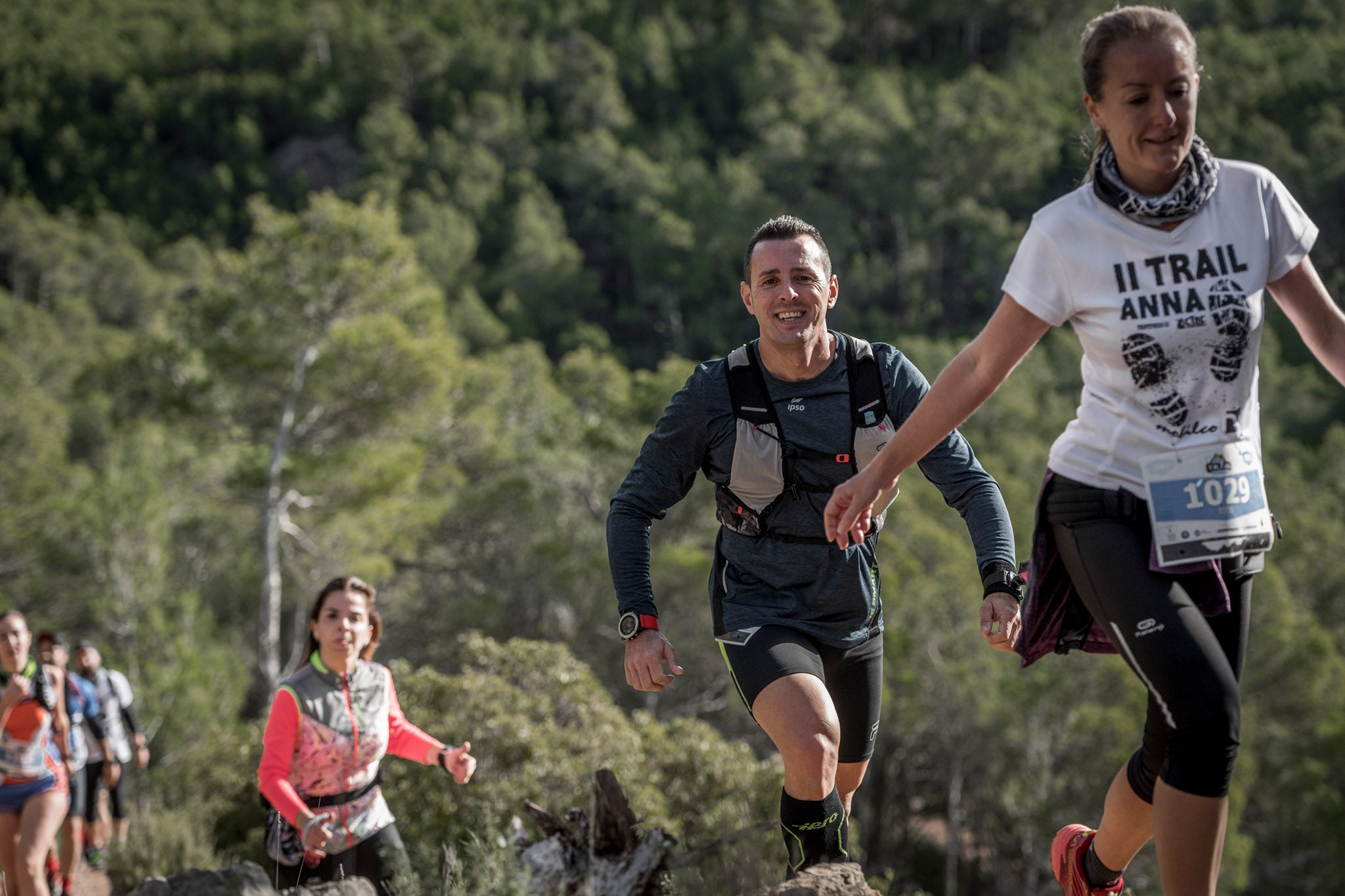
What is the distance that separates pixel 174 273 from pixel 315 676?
7009 centimetres

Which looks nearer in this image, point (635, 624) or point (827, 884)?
point (827, 884)

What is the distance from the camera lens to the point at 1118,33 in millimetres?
1991

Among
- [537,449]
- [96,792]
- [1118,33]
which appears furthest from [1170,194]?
[537,449]

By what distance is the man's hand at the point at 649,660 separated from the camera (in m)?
2.66

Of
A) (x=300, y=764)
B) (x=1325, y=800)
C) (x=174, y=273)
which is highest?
(x=174, y=273)

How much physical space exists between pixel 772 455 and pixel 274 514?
62.4 ft

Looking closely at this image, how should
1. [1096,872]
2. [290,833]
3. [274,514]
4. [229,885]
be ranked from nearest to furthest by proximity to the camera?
[1096,872] → [229,885] → [290,833] → [274,514]

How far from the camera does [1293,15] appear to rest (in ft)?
292

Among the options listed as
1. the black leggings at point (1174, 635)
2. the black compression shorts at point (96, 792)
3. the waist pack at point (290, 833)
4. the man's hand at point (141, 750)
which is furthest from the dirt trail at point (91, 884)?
the black leggings at point (1174, 635)

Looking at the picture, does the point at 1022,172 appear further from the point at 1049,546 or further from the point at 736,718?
the point at 1049,546

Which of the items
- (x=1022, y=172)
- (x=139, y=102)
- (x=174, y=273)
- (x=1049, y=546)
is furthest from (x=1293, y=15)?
(x=1049, y=546)

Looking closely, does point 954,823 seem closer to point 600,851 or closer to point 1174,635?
point 600,851

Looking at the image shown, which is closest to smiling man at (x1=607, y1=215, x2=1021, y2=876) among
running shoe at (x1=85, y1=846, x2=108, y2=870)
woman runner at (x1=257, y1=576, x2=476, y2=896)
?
woman runner at (x1=257, y1=576, x2=476, y2=896)

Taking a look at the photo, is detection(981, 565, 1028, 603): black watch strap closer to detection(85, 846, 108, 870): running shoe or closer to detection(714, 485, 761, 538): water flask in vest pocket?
detection(714, 485, 761, 538): water flask in vest pocket
